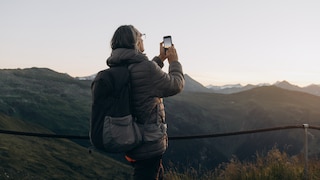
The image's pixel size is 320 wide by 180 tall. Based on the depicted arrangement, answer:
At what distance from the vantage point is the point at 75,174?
177 feet

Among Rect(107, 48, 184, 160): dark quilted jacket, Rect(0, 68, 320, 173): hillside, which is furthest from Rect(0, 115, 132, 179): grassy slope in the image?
Rect(0, 68, 320, 173): hillside

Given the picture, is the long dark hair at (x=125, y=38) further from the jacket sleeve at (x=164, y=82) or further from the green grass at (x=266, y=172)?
the green grass at (x=266, y=172)

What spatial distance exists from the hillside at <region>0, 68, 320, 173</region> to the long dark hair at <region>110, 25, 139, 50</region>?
111m

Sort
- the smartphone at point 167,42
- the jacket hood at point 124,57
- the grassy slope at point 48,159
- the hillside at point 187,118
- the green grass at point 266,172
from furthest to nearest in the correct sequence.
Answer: the hillside at point 187,118
the grassy slope at point 48,159
the green grass at point 266,172
the smartphone at point 167,42
the jacket hood at point 124,57

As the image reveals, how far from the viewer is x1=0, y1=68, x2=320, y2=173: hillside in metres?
128

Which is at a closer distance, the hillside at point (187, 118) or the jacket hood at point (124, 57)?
the jacket hood at point (124, 57)

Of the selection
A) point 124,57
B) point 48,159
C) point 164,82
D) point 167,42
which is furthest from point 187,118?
point 124,57

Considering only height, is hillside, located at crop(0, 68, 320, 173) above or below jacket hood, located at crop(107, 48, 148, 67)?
below

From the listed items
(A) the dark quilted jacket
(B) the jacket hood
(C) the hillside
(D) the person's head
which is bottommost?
(C) the hillside

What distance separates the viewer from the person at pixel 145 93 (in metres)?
4.04

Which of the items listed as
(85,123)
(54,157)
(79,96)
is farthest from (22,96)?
(54,157)

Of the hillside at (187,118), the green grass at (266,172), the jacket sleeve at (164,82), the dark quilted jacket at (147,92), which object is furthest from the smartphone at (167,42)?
the hillside at (187,118)

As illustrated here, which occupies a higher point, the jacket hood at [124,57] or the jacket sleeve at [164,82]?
the jacket hood at [124,57]

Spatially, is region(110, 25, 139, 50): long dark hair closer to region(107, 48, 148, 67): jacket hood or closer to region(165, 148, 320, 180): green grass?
region(107, 48, 148, 67): jacket hood
